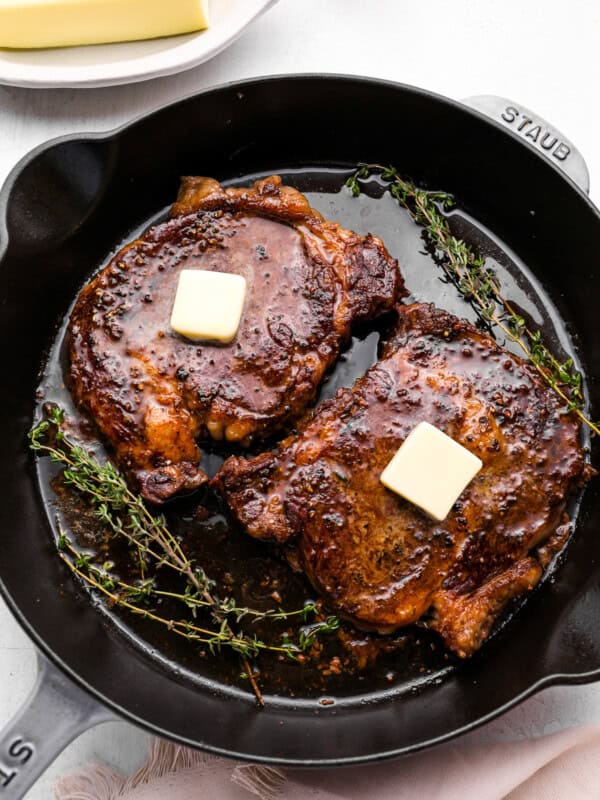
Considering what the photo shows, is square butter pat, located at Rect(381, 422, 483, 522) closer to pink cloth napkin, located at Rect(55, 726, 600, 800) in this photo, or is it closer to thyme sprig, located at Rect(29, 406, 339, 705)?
thyme sprig, located at Rect(29, 406, 339, 705)

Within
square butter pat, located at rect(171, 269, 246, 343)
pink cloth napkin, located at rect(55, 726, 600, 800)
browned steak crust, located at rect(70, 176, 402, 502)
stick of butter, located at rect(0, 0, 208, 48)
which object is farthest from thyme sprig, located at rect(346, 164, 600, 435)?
pink cloth napkin, located at rect(55, 726, 600, 800)

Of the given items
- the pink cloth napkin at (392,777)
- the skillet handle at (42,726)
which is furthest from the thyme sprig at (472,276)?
the skillet handle at (42,726)

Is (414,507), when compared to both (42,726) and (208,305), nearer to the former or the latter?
(208,305)

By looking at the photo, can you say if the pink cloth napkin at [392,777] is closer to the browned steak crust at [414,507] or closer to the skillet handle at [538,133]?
the browned steak crust at [414,507]

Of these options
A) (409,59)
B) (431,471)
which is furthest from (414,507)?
(409,59)

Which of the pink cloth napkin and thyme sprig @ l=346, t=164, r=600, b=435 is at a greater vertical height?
thyme sprig @ l=346, t=164, r=600, b=435
